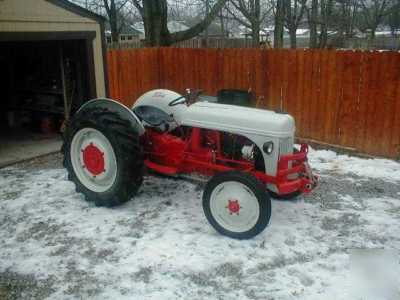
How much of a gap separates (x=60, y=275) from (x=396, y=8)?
29.5 metres

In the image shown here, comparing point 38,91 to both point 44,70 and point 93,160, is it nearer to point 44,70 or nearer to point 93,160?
point 44,70

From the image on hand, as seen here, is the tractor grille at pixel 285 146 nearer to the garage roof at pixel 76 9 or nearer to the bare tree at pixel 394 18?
the garage roof at pixel 76 9

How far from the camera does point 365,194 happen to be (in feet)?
17.5

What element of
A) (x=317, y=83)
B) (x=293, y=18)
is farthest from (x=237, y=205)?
(x=293, y=18)

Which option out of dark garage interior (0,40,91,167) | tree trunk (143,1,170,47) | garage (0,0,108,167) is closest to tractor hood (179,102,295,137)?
garage (0,0,108,167)

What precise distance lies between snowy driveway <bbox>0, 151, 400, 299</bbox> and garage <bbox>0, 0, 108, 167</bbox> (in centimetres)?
249

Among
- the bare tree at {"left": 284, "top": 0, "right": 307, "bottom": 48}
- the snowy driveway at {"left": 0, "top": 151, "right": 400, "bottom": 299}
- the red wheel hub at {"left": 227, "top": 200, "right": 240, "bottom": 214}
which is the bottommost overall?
the snowy driveway at {"left": 0, "top": 151, "right": 400, "bottom": 299}

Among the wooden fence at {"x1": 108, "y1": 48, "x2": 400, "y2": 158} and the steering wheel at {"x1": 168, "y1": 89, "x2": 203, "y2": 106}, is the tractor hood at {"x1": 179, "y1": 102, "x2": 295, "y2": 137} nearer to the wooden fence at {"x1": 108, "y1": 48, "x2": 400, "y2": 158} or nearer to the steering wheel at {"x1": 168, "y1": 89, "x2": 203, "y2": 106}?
the steering wheel at {"x1": 168, "y1": 89, "x2": 203, "y2": 106}

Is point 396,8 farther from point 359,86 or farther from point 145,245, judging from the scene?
point 145,245

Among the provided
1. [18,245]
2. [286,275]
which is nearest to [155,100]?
[18,245]

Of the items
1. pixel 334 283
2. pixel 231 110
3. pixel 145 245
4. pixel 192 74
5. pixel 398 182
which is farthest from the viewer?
pixel 192 74

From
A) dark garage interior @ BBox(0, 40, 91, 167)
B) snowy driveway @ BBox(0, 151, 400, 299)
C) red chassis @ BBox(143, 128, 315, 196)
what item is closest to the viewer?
snowy driveway @ BBox(0, 151, 400, 299)

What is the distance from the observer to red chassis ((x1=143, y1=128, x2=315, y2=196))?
167 inches

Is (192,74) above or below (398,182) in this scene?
above
